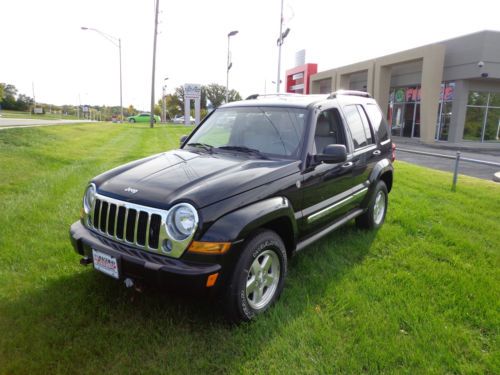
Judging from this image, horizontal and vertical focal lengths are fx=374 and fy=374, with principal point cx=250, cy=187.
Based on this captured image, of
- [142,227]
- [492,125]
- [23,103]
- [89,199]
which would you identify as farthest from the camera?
[23,103]

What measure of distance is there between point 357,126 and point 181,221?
3.03 metres

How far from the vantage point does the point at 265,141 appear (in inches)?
156

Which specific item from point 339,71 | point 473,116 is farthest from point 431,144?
point 339,71

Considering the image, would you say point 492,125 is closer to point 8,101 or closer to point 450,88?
point 450,88

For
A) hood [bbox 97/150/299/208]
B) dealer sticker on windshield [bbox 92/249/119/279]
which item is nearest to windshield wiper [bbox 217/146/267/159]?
hood [bbox 97/150/299/208]

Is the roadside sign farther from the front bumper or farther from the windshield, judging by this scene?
the front bumper

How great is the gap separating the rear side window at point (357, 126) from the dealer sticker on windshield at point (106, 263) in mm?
3136

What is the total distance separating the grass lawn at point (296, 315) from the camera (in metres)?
2.66

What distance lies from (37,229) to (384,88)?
2531 cm

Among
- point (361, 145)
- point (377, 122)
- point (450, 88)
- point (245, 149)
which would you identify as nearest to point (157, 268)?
point (245, 149)

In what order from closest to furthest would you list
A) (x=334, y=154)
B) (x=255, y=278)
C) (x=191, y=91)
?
(x=255, y=278) < (x=334, y=154) < (x=191, y=91)

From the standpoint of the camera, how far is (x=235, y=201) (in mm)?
2883

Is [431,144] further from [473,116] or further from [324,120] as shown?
[324,120]

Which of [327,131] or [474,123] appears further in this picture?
[474,123]
